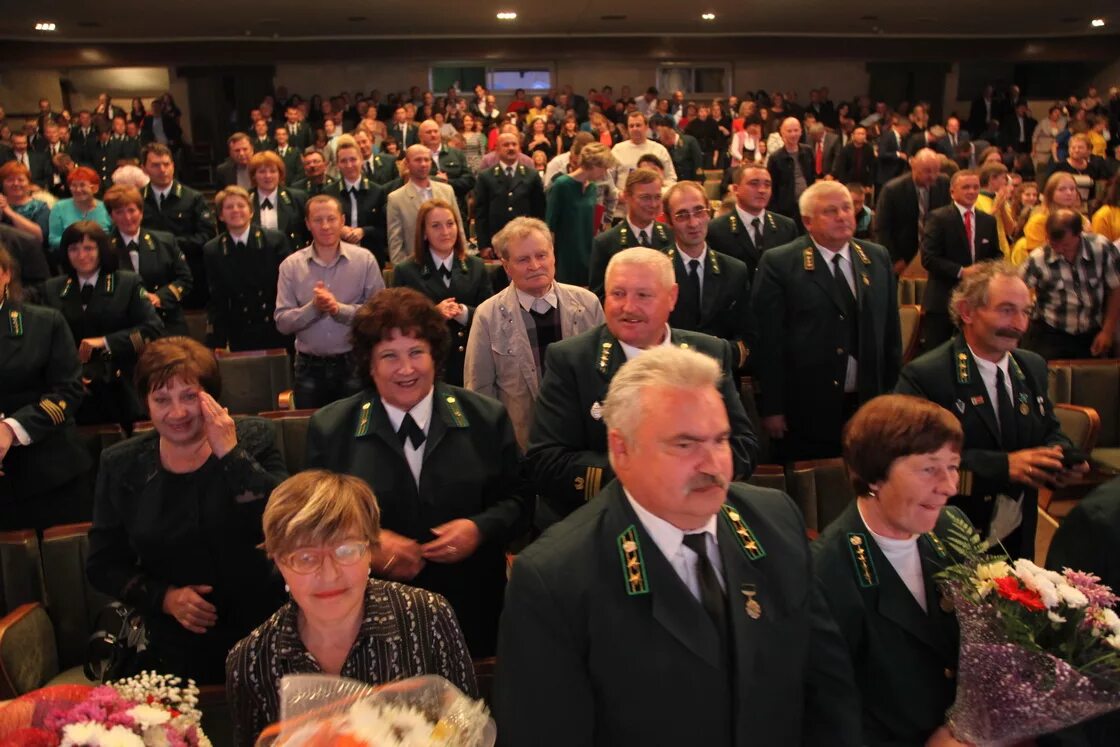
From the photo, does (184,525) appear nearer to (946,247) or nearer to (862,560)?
(862,560)

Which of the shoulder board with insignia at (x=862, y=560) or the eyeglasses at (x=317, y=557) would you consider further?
the shoulder board with insignia at (x=862, y=560)

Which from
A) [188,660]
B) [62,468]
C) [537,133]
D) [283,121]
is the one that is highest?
[283,121]

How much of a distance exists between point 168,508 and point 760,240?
3.67 m

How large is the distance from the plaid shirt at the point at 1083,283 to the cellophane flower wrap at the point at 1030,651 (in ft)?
11.6

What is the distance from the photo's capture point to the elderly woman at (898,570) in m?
2.14

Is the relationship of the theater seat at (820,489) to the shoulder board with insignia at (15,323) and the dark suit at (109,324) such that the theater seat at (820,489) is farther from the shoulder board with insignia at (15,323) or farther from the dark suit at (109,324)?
the dark suit at (109,324)

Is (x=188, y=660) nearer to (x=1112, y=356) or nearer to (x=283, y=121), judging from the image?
(x=1112, y=356)

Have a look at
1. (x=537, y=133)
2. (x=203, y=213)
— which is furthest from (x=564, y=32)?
(x=203, y=213)

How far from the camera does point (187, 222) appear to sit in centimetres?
670

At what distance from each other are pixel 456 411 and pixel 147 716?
4.29 ft

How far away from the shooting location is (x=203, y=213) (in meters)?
6.73

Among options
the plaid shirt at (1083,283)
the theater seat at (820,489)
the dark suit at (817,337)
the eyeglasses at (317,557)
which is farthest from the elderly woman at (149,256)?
the plaid shirt at (1083,283)

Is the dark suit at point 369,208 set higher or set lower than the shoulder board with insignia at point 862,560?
higher

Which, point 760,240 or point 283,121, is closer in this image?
point 760,240
